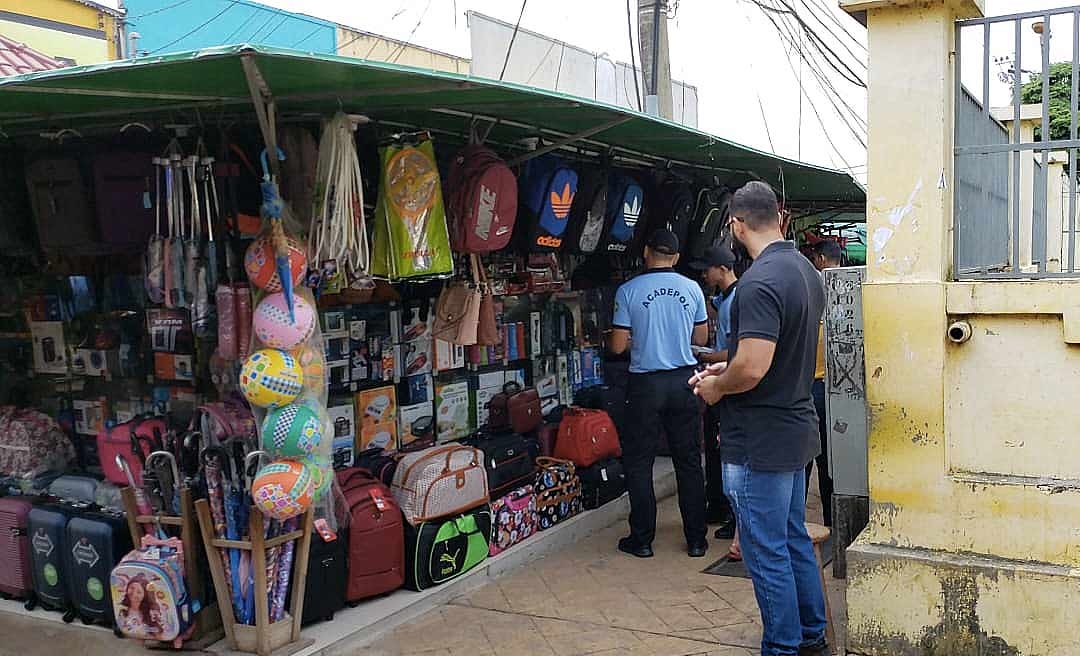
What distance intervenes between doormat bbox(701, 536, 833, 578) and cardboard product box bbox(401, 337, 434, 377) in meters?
2.08

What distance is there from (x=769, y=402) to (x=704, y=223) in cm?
367

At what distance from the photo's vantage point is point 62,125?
4.75 metres

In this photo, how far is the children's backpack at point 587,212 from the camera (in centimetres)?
613

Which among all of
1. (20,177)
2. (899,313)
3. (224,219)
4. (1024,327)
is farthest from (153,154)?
(1024,327)

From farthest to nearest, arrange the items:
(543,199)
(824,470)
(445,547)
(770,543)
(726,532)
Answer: (824,470) → (726,532) → (543,199) → (445,547) → (770,543)

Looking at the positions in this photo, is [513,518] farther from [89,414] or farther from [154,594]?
[89,414]

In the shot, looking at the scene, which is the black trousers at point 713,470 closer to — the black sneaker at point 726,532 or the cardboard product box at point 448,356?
the black sneaker at point 726,532

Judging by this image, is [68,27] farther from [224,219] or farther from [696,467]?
[696,467]

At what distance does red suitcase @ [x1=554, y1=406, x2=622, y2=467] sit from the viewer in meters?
6.57

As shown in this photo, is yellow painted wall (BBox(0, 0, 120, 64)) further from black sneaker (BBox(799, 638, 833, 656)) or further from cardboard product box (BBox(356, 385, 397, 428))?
black sneaker (BBox(799, 638, 833, 656))

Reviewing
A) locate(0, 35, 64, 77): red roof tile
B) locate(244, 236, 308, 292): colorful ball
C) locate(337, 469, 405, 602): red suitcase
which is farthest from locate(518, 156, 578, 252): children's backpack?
locate(0, 35, 64, 77): red roof tile

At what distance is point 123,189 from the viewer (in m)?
4.45

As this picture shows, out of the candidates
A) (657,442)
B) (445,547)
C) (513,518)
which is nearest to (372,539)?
(445,547)

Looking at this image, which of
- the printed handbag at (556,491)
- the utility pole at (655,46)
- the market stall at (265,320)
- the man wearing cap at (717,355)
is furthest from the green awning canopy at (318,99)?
the utility pole at (655,46)
